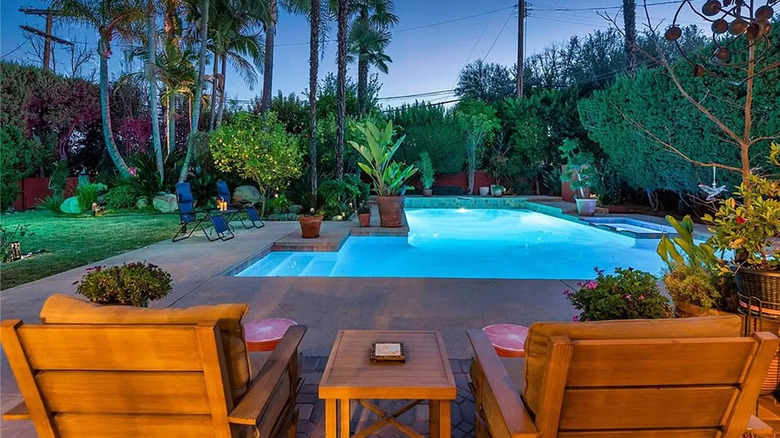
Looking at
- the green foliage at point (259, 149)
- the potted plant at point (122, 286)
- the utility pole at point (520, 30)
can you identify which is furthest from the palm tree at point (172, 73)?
the utility pole at point (520, 30)

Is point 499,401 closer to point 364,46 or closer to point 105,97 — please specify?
point 105,97

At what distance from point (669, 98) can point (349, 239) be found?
740cm

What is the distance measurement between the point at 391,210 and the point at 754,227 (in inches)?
267

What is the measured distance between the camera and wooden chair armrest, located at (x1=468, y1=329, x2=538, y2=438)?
1.35m

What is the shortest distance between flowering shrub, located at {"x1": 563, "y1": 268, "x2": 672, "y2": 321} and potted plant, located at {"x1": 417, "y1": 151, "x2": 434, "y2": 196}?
15332 mm

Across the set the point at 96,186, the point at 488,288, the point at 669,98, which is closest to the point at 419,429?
the point at 488,288

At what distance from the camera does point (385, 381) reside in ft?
5.44

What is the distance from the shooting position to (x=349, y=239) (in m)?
8.32

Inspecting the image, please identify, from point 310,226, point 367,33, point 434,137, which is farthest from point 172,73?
point 434,137

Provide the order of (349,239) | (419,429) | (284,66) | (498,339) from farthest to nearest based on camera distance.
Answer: (284,66)
(349,239)
(498,339)
(419,429)

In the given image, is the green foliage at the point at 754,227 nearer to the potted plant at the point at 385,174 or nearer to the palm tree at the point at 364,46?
the potted plant at the point at 385,174

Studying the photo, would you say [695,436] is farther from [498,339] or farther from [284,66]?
[284,66]

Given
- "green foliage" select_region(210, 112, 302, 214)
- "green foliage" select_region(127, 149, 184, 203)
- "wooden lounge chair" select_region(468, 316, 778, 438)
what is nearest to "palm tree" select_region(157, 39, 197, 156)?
"green foliage" select_region(127, 149, 184, 203)

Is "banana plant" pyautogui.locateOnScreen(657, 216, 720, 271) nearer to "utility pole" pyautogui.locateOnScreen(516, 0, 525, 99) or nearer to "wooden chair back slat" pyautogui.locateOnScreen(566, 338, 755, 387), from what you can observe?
"wooden chair back slat" pyautogui.locateOnScreen(566, 338, 755, 387)
